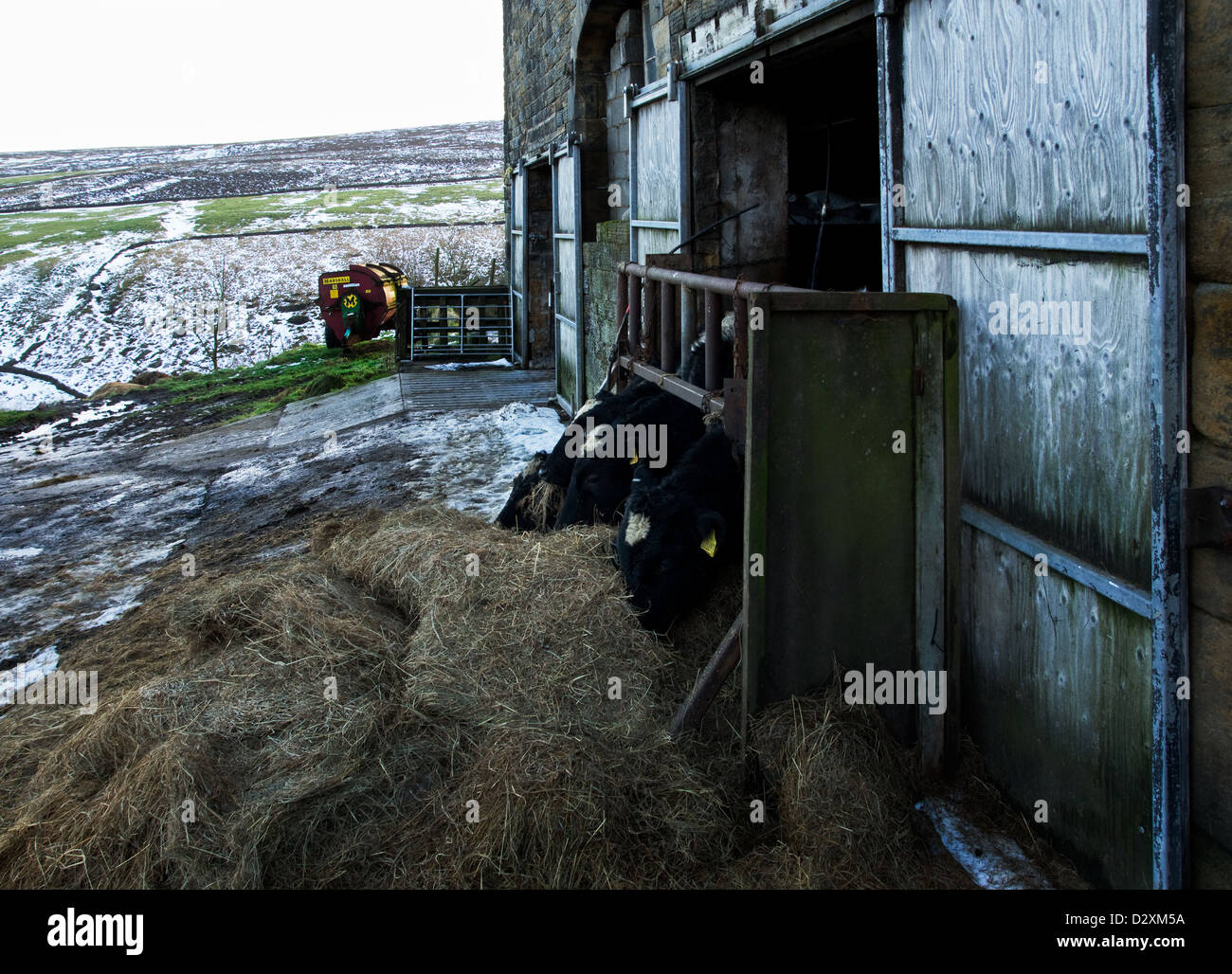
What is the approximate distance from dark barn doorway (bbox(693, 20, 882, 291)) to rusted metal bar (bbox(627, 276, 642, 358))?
0.67 m

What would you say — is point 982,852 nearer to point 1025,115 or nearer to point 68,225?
point 1025,115

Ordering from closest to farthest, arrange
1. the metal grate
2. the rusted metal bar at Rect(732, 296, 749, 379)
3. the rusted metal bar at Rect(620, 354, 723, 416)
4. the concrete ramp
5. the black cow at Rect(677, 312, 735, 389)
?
1. the rusted metal bar at Rect(732, 296, 749, 379)
2. the rusted metal bar at Rect(620, 354, 723, 416)
3. the black cow at Rect(677, 312, 735, 389)
4. the concrete ramp
5. the metal grate

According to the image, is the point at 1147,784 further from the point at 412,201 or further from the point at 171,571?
the point at 412,201

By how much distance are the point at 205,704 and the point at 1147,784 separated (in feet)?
10.3

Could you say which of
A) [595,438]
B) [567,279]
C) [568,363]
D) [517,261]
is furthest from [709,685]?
[517,261]

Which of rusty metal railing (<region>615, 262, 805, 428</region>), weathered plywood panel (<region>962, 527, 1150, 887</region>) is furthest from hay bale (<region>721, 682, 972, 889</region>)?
rusty metal railing (<region>615, 262, 805, 428</region>)

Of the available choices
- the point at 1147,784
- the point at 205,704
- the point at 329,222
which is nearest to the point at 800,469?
the point at 1147,784

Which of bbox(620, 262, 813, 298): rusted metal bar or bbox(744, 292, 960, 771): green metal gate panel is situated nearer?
bbox(744, 292, 960, 771): green metal gate panel

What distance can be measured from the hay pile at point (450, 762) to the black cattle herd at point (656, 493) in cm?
14

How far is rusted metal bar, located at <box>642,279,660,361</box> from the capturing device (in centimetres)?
561

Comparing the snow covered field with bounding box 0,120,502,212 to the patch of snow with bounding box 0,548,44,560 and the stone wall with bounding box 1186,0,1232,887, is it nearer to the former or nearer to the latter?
the patch of snow with bounding box 0,548,44,560

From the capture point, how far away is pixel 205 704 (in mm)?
3824

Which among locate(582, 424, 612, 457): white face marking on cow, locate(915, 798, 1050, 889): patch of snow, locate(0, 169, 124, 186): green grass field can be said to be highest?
locate(0, 169, 124, 186): green grass field

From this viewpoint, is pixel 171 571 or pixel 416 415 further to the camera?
pixel 416 415
